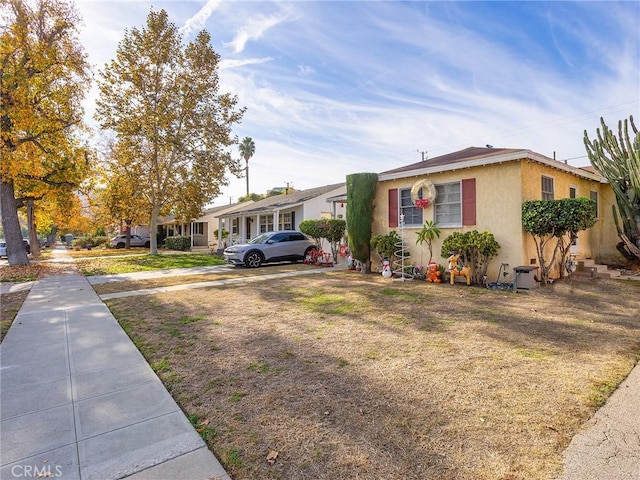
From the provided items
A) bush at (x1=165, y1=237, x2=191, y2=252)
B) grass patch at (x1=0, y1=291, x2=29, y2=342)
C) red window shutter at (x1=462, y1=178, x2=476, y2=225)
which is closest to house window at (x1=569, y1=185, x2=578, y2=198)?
red window shutter at (x1=462, y1=178, x2=476, y2=225)

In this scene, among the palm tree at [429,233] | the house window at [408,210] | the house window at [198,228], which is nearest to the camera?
the palm tree at [429,233]

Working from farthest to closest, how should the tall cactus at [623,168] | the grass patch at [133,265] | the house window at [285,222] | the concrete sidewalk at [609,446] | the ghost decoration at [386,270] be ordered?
the house window at [285,222], the grass patch at [133,265], the ghost decoration at [386,270], the tall cactus at [623,168], the concrete sidewalk at [609,446]

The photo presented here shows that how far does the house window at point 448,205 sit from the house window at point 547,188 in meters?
2.43

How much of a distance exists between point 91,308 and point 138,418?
5357 mm

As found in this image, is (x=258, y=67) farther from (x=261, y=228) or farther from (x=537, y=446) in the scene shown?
(x=261, y=228)

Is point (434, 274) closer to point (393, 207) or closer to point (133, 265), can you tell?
point (393, 207)

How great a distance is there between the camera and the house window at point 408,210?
11.3 meters

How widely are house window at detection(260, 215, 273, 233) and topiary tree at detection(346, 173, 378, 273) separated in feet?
38.8

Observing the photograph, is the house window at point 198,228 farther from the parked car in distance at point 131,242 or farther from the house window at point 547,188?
the house window at point 547,188

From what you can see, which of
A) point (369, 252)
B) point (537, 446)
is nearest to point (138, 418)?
point (537, 446)

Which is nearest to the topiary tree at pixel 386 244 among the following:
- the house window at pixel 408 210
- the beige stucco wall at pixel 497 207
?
the house window at pixel 408 210

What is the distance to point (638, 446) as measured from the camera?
2.40 meters

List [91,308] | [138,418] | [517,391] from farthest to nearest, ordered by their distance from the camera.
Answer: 1. [91,308]
2. [517,391]
3. [138,418]

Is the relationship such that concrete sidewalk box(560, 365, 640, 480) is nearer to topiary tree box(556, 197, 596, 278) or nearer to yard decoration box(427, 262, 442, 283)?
topiary tree box(556, 197, 596, 278)
